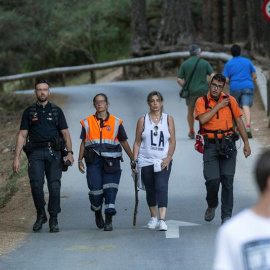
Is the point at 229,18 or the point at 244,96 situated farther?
the point at 229,18

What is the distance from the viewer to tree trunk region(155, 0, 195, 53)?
3212cm

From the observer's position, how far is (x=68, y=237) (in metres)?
9.83

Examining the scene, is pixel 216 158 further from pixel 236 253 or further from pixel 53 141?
pixel 236 253

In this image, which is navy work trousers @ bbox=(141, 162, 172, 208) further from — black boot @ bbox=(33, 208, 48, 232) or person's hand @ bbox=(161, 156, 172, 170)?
black boot @ bbox=(33, 208, 48, 232)

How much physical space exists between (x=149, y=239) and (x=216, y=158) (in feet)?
4.18

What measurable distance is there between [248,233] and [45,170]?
7.02 metres

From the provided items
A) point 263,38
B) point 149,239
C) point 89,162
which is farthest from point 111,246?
point 263,38

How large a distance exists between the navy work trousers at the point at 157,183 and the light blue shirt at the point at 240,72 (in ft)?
18.2

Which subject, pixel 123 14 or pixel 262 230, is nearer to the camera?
pixel 262 230

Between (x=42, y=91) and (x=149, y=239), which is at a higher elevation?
(x=42, y=91)

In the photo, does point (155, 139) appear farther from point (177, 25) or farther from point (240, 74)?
point (177, 25)

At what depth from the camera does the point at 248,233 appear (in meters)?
3.54

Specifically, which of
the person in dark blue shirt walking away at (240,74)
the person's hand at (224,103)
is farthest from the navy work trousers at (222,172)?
the person in dark blue shirt walking away at (240,74)

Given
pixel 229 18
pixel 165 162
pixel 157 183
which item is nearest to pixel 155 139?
pixel 165 162
